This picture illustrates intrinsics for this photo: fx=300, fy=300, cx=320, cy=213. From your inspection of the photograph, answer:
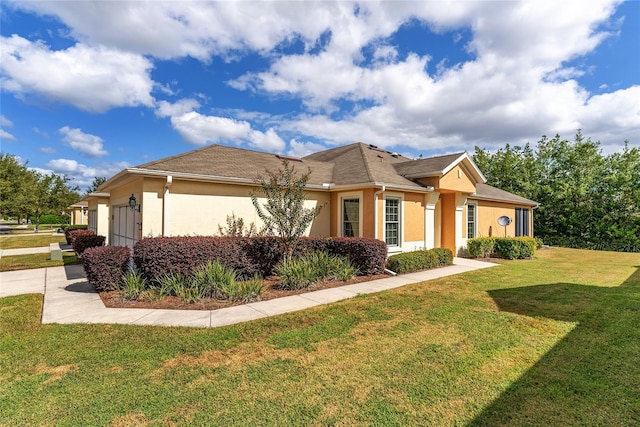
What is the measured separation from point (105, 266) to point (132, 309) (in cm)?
221

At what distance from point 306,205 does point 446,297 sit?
643 centimetres

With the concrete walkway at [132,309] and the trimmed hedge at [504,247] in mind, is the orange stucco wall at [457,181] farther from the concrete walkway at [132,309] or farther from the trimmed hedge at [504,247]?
the concrete walkway at [132,309]

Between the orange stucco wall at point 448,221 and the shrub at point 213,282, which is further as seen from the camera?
the orange stucco wall at point 448,221

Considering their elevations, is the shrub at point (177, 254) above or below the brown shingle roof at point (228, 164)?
below

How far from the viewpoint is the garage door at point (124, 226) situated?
10.1 metres

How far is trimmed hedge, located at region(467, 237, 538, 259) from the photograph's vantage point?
15070 mm

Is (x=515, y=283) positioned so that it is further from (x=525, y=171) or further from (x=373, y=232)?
(x=525, y=171)

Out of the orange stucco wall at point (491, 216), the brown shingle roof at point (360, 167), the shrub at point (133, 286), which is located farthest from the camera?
the orange stucco wall at point (491, 216)

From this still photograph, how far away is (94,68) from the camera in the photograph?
10812mm

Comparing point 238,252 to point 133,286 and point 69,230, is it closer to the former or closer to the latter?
point 133,286

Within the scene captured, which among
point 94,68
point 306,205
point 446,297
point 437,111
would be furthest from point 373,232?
point 437,111

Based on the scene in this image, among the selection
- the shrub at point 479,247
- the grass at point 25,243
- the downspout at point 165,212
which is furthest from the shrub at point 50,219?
the shrub at point 479,247

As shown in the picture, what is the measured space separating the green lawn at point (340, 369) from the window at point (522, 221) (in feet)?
52.3

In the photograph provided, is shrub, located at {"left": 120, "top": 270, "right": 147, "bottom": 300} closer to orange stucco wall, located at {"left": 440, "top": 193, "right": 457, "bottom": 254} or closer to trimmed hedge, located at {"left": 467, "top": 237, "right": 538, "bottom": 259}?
orange stucco wall, located at {"left": 440, "top": 193, "right": 457, "bottom": 254}
